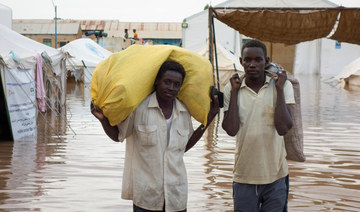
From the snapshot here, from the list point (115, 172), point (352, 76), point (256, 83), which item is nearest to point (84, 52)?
point (352, 76)

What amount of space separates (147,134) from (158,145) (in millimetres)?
82

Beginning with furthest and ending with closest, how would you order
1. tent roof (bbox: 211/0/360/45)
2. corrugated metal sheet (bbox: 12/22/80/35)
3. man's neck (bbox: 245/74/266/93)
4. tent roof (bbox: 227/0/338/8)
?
1. corrugated metal sheet (bbox: 12/22/80/35)
2. tent roof (bbox: 227/0/338/8)
3. tent roof (bbox: 211/0/360/45)
4. man's neck (bbox: 245/74/266/93)

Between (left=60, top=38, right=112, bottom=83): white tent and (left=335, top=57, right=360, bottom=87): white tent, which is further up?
(left=60, top=38, right=112, bottom=83): white tent

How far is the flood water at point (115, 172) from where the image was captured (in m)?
4.82

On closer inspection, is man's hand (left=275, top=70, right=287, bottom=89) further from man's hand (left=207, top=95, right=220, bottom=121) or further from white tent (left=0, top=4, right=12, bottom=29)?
white tent (left=0, top=4, right=12, bottom=29)

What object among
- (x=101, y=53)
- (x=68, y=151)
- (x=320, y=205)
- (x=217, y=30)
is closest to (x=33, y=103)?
(x=68, y=151)

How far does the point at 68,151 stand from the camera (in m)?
7.57

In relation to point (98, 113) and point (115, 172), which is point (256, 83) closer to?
point (98, 113)

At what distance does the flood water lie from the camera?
482cm

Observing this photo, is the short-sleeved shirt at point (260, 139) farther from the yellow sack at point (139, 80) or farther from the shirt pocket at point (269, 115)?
the yellow sack at point (139, 80)

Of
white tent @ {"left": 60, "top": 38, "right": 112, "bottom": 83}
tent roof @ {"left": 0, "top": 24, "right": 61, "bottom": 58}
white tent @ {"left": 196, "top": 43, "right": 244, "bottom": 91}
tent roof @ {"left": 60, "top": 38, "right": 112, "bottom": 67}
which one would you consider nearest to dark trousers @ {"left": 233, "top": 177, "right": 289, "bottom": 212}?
tent roof @ {"left": 0, "top": 24, "right": 61, "bottom": 58}

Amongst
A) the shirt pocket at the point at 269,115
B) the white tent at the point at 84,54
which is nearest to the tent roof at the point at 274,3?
the white tent at the point at 84,54

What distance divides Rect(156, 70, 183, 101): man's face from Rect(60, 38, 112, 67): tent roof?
20694 mm

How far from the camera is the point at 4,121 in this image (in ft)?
29.6
